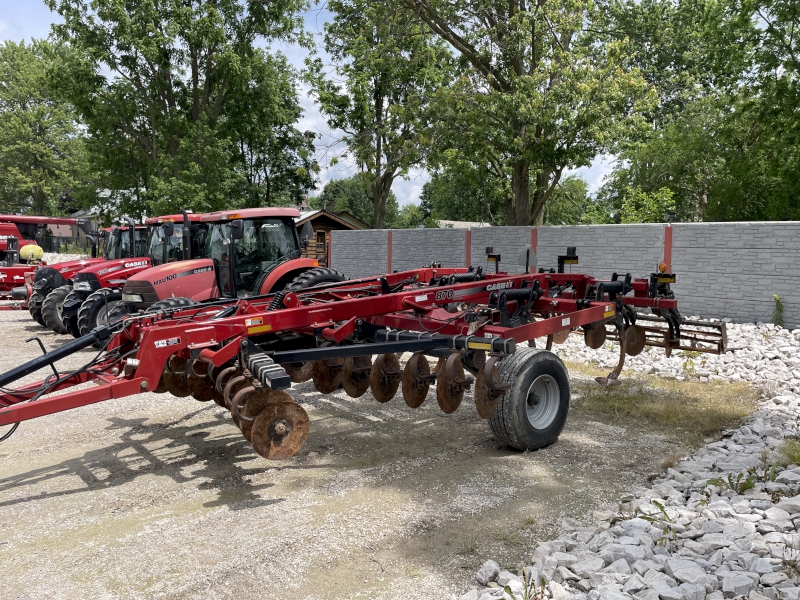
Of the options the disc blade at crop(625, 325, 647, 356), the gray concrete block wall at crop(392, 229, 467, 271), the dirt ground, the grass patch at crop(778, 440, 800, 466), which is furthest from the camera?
the gray concrete block wall at crop(392, 229, 467, 271)

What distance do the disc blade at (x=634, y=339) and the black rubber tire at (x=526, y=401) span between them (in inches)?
95.1

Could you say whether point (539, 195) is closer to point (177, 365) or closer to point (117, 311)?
point (117, 311)

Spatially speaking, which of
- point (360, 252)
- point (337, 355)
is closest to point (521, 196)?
point (360, 252)

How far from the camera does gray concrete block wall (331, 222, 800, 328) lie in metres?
12.0

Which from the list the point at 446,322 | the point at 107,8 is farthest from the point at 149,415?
the point at 107,8

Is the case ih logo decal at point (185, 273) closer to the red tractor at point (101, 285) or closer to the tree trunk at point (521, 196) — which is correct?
the red tractor at point (101, 285)

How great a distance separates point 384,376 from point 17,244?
1739 centimetres

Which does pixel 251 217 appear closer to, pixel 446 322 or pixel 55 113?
pixel 446 322

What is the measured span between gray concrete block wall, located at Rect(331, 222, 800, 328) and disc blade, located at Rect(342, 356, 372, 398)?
29.6 ft

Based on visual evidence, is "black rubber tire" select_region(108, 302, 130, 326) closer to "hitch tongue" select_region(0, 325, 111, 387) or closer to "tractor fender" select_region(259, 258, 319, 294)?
"tractor fender" select_region(259, 258, 319, 294)

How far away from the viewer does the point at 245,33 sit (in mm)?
30594

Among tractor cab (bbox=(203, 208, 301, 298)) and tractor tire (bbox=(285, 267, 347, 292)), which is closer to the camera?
tractor tire (bbox=(285, 267, 347, 292))

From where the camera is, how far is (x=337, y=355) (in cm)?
545

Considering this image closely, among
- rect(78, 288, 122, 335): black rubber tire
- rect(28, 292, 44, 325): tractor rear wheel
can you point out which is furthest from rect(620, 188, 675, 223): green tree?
rect(28, 292, 44, 325): tractor rear wheel
